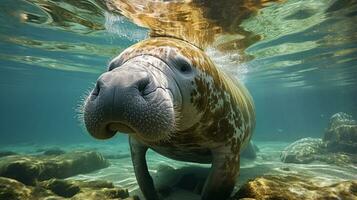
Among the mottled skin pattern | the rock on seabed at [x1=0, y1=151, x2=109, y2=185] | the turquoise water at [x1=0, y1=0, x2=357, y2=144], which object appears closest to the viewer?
the mottled skin pattern

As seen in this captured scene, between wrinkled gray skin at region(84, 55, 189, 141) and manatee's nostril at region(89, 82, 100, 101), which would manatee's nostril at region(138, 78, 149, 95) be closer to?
wrinkled gray skin at region(84, 55, 189, 141)

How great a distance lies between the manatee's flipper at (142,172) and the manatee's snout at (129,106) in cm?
254

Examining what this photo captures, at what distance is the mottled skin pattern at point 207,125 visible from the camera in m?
4.17

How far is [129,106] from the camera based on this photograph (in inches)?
104

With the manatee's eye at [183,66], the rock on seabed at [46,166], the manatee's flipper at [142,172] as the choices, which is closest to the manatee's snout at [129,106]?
the manatee's eye at [183,66]

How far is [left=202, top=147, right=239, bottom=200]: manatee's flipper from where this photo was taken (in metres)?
4.67

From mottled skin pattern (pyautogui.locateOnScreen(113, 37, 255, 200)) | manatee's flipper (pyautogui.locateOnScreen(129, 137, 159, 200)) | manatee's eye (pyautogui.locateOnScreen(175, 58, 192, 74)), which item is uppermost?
manatee's eye (pyautogui.locateOnScreen(175, 58, 192, 74))

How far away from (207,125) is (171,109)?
1525mm

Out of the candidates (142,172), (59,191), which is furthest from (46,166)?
(142,172)

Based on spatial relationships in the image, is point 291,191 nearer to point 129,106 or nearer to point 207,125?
point 207,125

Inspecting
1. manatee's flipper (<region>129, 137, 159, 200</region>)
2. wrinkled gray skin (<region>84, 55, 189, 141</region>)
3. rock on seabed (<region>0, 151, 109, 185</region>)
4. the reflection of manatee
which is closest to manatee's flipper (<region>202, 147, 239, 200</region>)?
the reflection of manatee

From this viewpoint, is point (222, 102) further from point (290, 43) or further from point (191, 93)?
point (290, 43)

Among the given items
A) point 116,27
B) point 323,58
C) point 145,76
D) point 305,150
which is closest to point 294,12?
point 305,150

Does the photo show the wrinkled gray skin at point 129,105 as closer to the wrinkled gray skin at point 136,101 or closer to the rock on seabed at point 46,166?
the wrinkled gray skin at point 136,101
